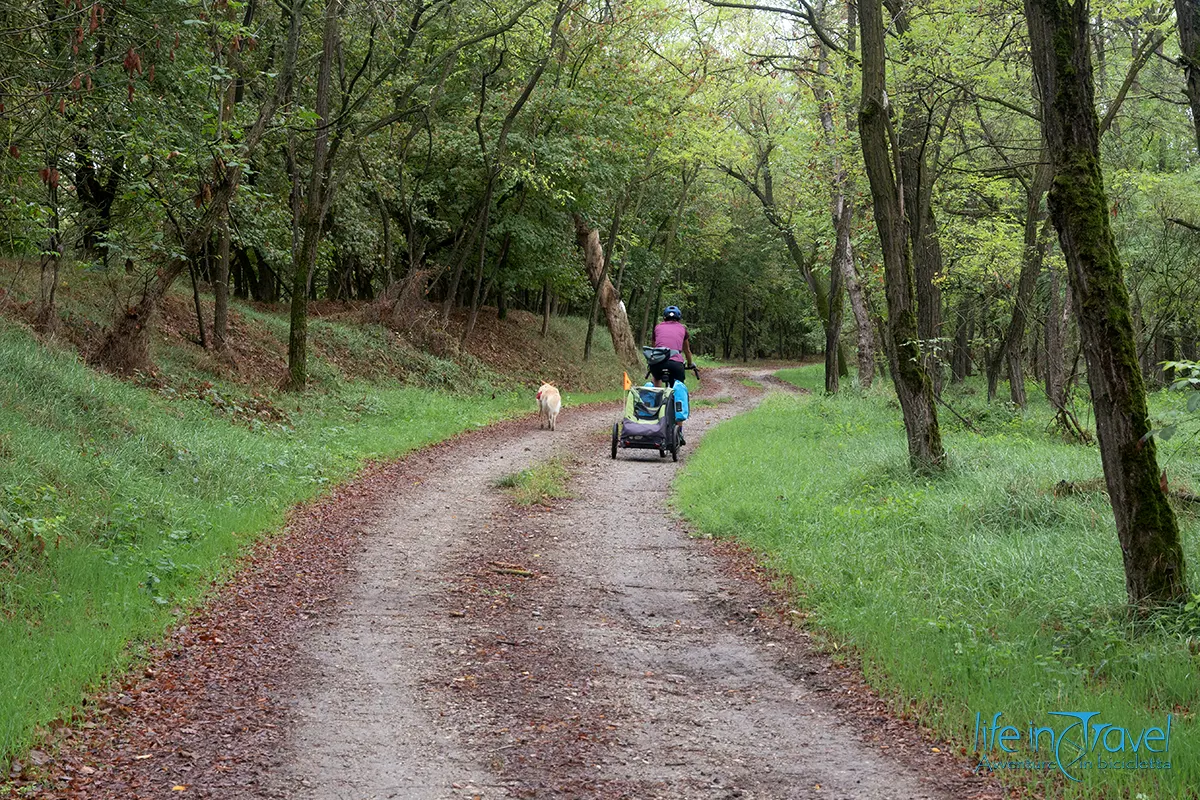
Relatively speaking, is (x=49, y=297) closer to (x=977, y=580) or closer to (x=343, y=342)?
(x=343, y=342)

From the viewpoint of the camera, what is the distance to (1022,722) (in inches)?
175

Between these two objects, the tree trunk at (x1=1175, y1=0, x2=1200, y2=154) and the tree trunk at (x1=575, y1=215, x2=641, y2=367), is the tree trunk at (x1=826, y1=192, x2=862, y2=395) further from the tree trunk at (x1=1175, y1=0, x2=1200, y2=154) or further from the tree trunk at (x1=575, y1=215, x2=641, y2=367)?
the tree trunk at (x1=1175, y1=0, x2=1200, y2=154)

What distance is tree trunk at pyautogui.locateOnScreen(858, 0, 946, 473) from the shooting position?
402 inches

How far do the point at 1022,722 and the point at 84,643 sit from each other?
5.25 m

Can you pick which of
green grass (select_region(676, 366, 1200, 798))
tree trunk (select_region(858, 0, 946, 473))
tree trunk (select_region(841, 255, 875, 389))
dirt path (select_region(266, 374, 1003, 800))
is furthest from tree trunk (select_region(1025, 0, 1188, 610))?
tree trunk (select_region(841, 255, 875, 389))

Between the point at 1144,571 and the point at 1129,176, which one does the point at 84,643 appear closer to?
the point at 1144,571

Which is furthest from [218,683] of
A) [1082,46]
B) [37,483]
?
[1082,46]

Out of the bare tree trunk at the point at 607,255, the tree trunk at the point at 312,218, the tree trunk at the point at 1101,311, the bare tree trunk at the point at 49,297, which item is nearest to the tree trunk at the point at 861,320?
the bare tree trunk at the point at 607,255

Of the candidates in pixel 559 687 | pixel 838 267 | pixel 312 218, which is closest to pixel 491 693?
pixel 559 687

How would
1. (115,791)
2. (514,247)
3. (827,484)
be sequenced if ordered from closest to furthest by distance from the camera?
1. (115,791)
2. (827,484)
3. (514,247)

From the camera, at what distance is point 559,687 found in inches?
211

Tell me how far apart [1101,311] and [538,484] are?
7.49 m

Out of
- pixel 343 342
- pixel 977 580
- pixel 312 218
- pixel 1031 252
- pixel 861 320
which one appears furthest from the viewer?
pixel 861 320

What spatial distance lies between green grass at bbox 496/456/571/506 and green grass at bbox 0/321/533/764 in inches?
91.1
